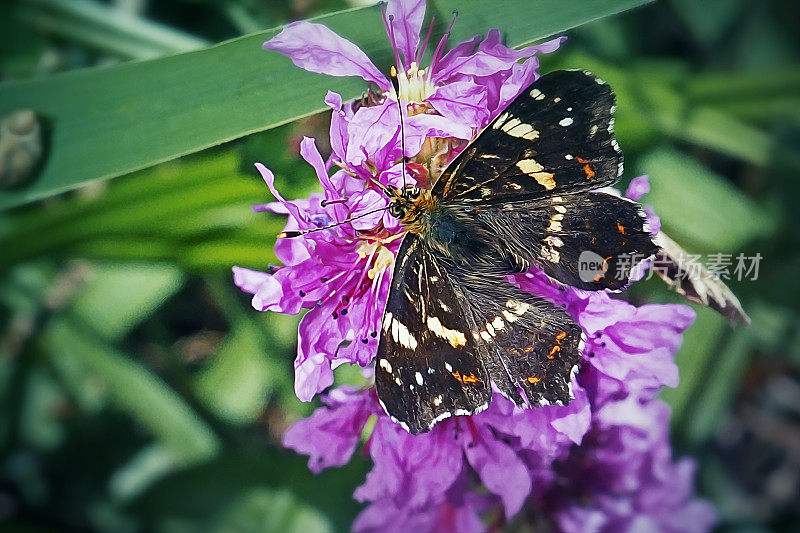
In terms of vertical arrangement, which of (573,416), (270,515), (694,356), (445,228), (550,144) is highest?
(550,144)

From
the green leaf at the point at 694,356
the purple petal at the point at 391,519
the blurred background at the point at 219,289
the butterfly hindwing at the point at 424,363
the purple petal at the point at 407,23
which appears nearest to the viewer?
the butterfly hindwing at the point at 424,363

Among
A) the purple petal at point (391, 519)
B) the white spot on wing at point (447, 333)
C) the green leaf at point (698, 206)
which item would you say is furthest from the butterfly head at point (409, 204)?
the green leaf at point (698, 206)

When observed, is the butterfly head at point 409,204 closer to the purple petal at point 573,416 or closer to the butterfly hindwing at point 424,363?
the butterfly hindwing at point 424,363

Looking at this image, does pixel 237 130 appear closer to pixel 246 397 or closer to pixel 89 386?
pixel 246 397

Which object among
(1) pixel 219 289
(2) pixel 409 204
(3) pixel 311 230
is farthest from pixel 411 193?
(1) pixel 219 289

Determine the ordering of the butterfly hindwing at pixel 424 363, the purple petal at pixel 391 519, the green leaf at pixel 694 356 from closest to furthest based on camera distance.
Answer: the butterfly hindwing at pixel 424 363 < the purple petal at pixel 391 519 < the green leaf at pixel 694 356

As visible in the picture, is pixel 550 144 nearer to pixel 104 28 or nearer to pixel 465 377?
pixel 465 377

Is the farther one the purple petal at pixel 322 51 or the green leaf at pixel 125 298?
the green leaf at pixel 125 298

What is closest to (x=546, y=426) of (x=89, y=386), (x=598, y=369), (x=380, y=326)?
(x=598, y=369)

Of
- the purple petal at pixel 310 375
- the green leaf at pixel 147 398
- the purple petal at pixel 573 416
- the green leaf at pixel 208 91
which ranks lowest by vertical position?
the green leaf at pixel 147 398
